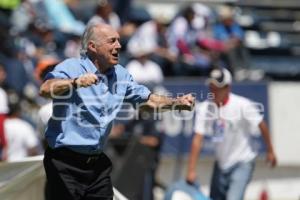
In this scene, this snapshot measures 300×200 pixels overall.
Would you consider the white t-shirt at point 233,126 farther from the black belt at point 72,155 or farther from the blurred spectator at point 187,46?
the blurred spectator at point 187,46

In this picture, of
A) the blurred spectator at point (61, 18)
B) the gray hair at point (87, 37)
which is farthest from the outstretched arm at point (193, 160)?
the blurred spectator at point (61, 18)

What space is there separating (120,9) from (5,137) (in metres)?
4.98

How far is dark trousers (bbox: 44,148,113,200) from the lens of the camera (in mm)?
6617

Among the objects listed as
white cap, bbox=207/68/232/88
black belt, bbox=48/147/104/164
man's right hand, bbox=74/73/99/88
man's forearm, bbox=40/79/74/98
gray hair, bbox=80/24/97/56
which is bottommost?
black belt, bbox=48/147/104/164

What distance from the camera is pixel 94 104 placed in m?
6.62

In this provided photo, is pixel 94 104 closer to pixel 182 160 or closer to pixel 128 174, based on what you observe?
pixel 128 174

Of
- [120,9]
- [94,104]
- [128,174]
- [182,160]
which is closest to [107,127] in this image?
[94,104]

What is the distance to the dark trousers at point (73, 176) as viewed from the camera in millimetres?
6617

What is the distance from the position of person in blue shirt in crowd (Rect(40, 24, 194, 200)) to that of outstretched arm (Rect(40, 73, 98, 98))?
29 centimetres

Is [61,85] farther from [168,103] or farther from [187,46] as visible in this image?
[187,46]

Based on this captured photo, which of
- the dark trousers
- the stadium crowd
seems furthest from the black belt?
the stadium crowd

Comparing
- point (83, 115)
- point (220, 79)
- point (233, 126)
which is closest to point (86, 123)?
point (83, 115)

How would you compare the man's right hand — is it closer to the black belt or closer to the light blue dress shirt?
the light blue dress shirt

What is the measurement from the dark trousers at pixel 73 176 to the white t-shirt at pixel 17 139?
183 inches
